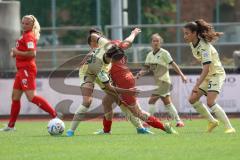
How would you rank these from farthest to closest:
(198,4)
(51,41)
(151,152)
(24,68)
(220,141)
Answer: (198,4)
(51,41)
(24,68)
(220,141)
(151,152)

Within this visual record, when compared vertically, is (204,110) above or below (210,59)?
below

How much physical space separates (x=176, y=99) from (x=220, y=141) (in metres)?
10.3

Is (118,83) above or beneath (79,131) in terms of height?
above

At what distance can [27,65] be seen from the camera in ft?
57.0

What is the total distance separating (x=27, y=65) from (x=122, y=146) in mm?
4777

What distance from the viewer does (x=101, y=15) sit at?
3791 centimetres

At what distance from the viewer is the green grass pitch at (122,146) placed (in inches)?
465

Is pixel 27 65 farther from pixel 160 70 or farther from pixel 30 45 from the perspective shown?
pixel 160 70

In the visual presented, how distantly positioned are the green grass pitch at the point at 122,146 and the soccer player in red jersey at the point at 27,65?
3.63 feet

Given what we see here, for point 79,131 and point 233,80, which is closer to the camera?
point 79,131

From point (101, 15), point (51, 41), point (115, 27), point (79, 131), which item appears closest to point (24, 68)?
point (79, 131)

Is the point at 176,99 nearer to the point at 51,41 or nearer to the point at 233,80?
the point at 233,80

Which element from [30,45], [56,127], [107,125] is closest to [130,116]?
[107,125]

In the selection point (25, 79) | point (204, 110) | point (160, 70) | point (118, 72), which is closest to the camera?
point (118, 72)
